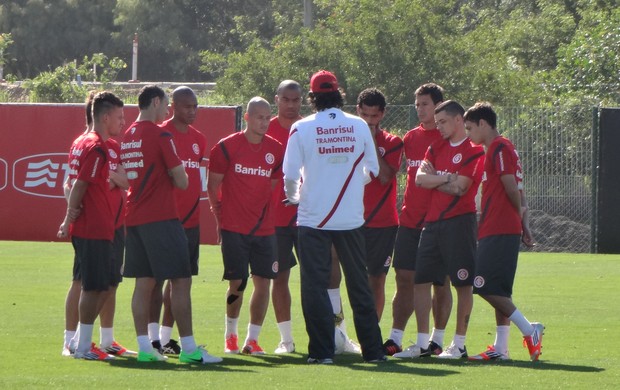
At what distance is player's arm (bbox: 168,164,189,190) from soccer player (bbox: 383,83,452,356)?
194cm

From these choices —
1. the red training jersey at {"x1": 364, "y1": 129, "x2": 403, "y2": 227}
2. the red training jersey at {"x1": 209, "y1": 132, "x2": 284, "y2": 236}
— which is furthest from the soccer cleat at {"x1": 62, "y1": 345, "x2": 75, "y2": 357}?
the red training jersey at {"x1": 364, "y1": 129, "x2": 403, "y2": 227}

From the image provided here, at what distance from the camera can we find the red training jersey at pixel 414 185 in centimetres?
1023

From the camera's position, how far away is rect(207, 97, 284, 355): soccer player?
33.2 ft

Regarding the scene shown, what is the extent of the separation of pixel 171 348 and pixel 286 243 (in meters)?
1.29

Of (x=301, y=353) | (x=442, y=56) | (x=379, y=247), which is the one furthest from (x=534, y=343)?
(x=442, y=56)

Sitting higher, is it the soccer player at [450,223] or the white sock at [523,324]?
the soccer player at [450,223]

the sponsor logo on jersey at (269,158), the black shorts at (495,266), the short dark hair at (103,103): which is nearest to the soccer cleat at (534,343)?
the black shorts at (495,266)

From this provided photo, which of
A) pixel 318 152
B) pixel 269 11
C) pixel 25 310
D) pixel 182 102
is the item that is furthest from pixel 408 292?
pixel 269 11

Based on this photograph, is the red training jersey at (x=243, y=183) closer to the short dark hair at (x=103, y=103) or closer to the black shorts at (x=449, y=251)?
the short dark hair at (x=103, y=103)

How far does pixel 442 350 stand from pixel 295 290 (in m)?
4.97

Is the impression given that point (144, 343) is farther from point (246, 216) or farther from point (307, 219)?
point (307, 219)

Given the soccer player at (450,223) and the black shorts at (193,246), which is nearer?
the soccer player at (450,223)

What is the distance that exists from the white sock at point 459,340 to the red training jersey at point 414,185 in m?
0.98

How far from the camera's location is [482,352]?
9953 millimetres
